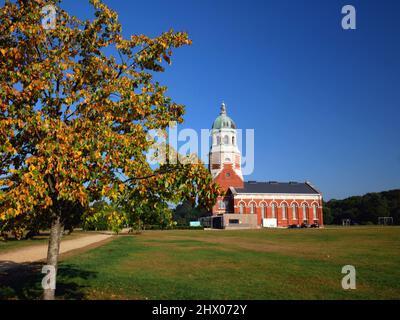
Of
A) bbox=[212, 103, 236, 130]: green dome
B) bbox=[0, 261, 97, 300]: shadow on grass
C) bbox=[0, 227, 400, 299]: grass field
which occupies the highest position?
bbox=[212, 103, 236, 130]: green dome

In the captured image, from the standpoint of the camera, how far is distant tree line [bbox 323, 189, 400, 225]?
122 metres

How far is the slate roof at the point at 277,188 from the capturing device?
337ft

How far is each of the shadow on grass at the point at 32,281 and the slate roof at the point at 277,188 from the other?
274 feet

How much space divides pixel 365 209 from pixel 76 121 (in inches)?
5252

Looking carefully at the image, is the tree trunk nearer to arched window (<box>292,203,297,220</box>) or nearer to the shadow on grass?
the shadow on grass

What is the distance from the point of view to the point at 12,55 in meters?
8.55

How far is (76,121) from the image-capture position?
8.55 meters

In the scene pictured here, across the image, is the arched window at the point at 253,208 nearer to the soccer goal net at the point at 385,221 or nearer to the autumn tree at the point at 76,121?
the soccer goal net at the point at 385,221

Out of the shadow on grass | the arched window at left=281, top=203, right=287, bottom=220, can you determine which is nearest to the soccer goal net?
the arched window at left=281, top=203, right=287, bottom=220

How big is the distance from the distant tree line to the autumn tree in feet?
393

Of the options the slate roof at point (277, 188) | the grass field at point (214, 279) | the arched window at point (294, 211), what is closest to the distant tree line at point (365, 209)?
the slate roof at point (277, 188)

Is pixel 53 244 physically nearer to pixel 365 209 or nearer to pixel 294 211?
→ pixel 294 211

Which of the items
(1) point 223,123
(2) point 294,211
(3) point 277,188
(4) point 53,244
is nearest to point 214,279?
(4) point 53,244
